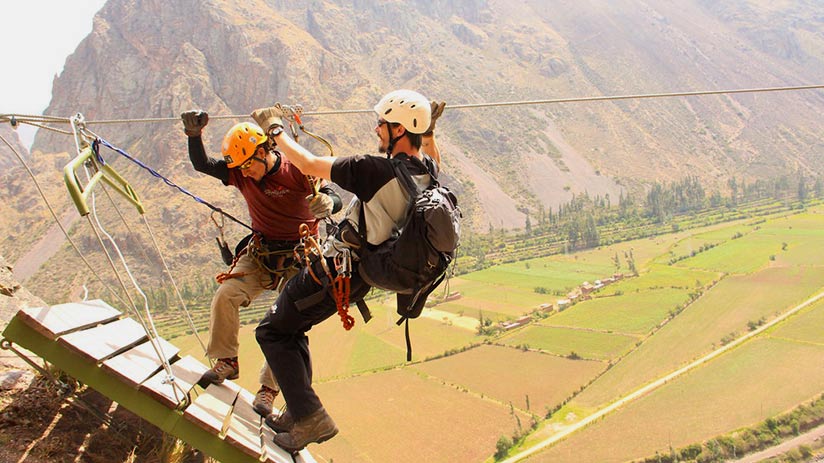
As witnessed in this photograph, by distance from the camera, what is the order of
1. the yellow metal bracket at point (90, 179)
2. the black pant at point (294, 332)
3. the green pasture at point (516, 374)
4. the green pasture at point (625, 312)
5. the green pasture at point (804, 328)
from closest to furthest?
1. the yellow metal bracket at point (90, 179)
2. the black pant at point (294, 332)
3. the green pasture at point (516, 374)
4. the green pasture at point (804, 328)
5. the green pasture at point (625, 312)

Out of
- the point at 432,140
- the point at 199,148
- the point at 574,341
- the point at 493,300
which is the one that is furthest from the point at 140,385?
the point at 493,300

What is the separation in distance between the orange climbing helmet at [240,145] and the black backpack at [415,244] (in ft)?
3.83

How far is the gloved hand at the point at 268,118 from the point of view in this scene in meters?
3.54

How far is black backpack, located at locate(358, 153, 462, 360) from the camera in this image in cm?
321

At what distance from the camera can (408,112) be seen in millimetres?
3500

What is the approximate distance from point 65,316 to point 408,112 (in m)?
2.62

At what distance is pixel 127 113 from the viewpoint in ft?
407

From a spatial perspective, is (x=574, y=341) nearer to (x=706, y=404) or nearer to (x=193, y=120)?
(x=706, y=404)

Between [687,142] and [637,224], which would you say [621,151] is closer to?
[687,142]

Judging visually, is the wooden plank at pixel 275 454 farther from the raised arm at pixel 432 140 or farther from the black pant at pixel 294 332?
the raised arm at pixel 432 140

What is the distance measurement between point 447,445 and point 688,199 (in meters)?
104

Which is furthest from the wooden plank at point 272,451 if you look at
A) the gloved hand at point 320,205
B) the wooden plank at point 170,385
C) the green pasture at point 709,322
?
the green pasture at point 709,322

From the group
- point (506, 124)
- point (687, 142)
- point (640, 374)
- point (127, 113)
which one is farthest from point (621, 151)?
point (127, 113)

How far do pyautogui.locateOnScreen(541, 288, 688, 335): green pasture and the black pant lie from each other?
62.6 m
